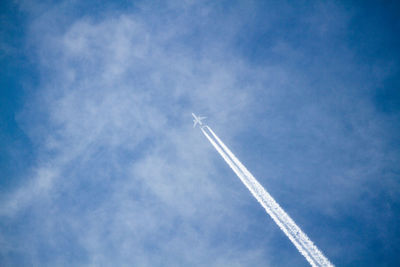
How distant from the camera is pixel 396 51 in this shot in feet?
192

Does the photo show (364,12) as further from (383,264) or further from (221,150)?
(383,264)

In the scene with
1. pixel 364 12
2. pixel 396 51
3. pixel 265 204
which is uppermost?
pixel 364 12

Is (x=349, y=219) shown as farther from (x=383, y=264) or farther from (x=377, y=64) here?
(x=377, y=64)

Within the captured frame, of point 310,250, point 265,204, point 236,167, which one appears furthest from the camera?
point 236,167

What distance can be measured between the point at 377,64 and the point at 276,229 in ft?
156

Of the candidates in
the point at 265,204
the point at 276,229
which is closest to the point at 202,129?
the point at 265,204

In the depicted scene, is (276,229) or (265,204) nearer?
(265,204)

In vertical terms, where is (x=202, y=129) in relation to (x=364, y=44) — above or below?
above

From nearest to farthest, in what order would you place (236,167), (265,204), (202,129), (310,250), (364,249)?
1. (310,250)
2. (265,204)
3. (236,167)
4. (364,249)
5. (202,129)

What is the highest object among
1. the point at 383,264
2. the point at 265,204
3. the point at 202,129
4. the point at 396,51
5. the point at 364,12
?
the point at 202,129

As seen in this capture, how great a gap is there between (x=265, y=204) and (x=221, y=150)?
51.3ft

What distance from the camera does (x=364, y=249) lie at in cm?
5941

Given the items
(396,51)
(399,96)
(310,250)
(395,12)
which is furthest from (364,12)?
(310,250)

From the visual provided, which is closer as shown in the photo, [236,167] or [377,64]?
[236,167]
